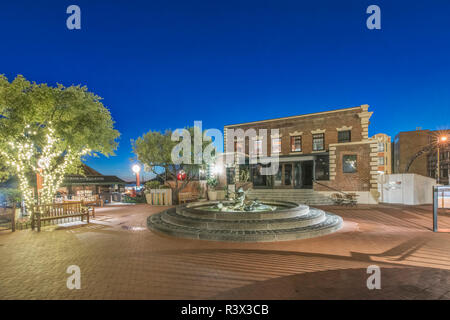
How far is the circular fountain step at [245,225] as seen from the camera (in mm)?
7152

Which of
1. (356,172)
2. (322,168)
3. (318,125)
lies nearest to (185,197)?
(322,168)

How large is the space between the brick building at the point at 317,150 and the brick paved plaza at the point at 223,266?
10016 millimetres

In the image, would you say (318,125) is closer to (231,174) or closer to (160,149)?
(231,174)

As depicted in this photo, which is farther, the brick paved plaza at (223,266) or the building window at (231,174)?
the building window at (231,174)

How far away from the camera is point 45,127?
435 inches

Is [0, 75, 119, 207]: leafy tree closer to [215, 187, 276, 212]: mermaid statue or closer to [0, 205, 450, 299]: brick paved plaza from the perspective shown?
[0, 205, 450, 299]: brick paved plaza

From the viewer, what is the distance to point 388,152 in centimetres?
4331

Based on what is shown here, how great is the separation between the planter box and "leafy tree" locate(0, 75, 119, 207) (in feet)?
19.4

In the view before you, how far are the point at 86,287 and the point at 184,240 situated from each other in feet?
11.3

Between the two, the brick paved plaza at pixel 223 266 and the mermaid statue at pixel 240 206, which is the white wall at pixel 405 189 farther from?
the mermaid statue at pixel 240 206

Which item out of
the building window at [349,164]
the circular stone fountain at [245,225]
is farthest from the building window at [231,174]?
the circular stone fountain at [245,225]

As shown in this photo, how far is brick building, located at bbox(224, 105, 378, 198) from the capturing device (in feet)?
57.3

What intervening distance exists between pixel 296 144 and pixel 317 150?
87.3 inches
